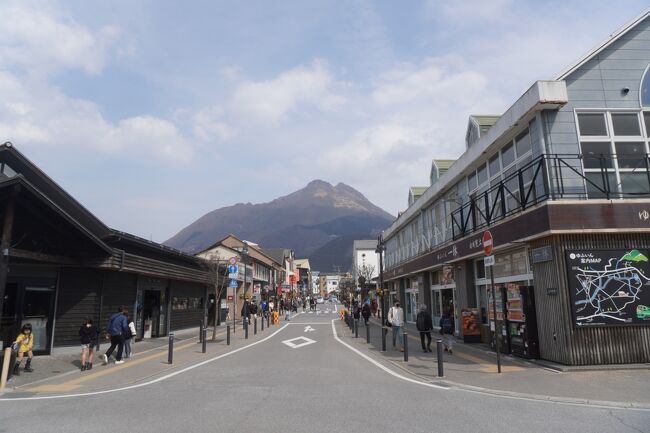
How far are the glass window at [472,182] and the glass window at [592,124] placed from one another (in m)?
5.79

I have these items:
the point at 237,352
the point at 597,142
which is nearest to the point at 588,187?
the point at 597,142

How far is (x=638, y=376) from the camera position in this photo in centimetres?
996

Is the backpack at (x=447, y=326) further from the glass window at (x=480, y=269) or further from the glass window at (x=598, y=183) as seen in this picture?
the glass window at (x=598, y=183)

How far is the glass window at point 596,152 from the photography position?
12977mm

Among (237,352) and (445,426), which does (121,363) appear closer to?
(237,352)

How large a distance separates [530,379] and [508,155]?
8.23m

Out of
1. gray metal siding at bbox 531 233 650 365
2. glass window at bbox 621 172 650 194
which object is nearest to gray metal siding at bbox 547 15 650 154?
glass window at bbox 621 172 650 194

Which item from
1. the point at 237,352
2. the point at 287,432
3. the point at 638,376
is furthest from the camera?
the point at 237,352

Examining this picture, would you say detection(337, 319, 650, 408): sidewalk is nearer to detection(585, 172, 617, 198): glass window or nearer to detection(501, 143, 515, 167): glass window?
detection(585, 172, 617, 198): glass window

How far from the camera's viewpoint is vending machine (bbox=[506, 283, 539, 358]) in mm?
12586

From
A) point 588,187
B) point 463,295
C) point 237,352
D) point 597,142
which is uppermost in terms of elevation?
point 597,142

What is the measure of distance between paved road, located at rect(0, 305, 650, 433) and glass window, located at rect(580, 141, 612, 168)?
7946mm

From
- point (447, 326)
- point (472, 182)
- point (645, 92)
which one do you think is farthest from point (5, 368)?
point (645, 92)

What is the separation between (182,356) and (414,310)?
63.5ft
